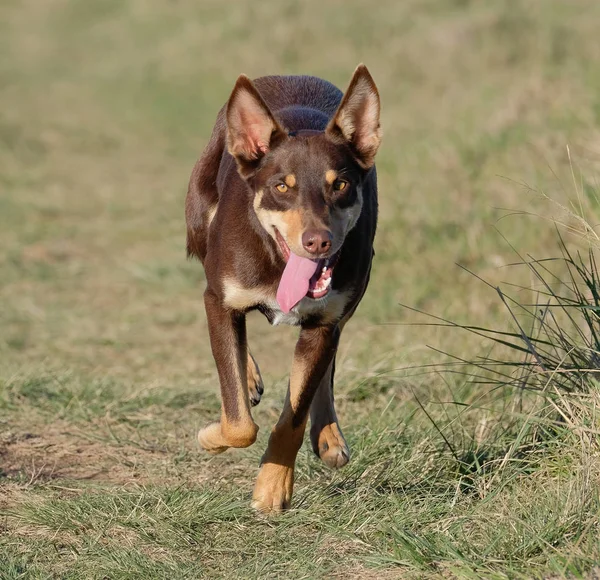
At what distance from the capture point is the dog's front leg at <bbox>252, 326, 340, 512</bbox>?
430 cm

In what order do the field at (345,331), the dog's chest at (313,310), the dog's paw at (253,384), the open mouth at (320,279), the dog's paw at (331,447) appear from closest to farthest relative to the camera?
1. the field at (345,331)
2. the open mouth at (320,279)
3. the dog's chest at (313,310)
4. the dog's paw at (331,447)
5. the dog's paw at (253,384)

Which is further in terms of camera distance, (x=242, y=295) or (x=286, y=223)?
(x=242, y=295)

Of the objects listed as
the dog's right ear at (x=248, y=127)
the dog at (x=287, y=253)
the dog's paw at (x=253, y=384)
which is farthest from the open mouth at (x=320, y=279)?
the dog's paw at (x=253, y=384)

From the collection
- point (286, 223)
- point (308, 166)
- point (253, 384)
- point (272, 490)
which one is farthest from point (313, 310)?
point (253, 384)

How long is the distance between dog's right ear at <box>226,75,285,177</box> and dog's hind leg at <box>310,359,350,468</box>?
112 cm

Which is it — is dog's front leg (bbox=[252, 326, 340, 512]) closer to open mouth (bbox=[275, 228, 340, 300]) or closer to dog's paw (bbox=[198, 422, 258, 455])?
dog's paw (bbox=[198, 422, 258, 455])

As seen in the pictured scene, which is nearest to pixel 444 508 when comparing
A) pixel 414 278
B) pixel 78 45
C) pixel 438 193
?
pixel 414 278

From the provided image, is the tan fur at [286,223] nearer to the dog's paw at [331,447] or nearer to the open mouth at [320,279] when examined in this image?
the open mouth at [320,279]

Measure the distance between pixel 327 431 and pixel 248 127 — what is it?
52.9 inches

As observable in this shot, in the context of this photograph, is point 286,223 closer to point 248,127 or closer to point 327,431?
point 248,127

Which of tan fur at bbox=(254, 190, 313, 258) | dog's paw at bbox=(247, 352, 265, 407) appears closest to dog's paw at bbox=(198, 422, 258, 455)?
dog's paw at bbox=(247, 352, 265, 407)

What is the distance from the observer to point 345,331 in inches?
309

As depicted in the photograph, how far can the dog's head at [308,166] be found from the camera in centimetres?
415

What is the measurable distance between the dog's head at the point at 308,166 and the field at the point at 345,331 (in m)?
0.81
